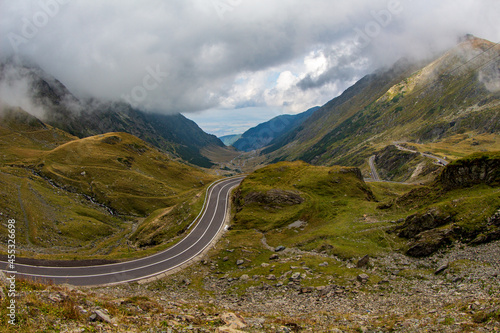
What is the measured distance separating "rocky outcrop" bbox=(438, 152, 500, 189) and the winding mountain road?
4892cm

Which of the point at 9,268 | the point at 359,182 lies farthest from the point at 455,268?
the point at 9,268

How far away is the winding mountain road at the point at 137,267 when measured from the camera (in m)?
36.9

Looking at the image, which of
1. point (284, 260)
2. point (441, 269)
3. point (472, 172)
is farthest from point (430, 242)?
point (284, 260)

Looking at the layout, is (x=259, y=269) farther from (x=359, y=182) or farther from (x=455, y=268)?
(x=359, y=182)

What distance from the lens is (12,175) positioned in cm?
11350

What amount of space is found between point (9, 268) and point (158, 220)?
142ft

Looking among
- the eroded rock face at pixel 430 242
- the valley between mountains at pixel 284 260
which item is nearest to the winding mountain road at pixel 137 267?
the valley between mountains at pixel 284 260

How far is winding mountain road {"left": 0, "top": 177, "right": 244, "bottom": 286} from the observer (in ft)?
121

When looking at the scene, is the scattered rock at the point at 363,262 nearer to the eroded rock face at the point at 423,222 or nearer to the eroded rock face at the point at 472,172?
the eroded rock face at the point at 423,222

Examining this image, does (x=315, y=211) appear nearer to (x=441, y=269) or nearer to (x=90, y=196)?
(x=441, y=269)

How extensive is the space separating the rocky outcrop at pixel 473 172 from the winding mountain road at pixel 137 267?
48917 millimetres

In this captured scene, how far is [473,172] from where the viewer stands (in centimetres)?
3941

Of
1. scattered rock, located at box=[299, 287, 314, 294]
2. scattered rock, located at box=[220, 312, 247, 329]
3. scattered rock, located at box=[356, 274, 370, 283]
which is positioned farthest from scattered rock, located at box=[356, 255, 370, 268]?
scattered rock, located at box=[220, 312, 247, 329]

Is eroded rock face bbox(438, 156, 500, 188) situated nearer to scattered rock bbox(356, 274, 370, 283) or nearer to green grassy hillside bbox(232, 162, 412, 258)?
green grassy hillside bbox(232, 162, 412, 258)
